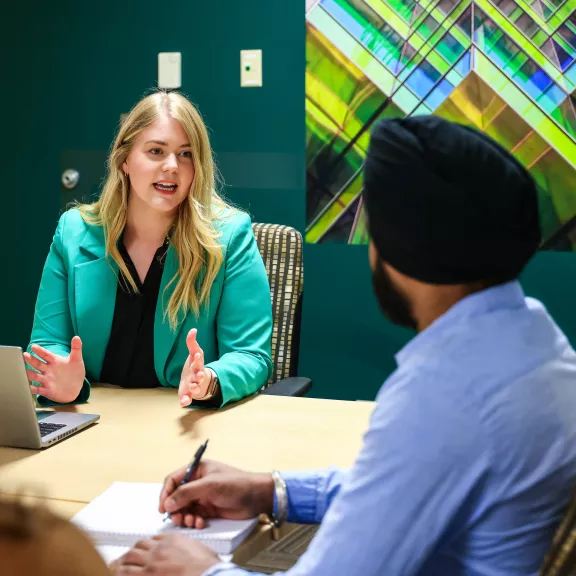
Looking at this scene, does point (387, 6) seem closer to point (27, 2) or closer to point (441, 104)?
point (441, 104)

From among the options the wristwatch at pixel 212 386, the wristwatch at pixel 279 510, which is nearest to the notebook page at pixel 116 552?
the wristwatch at pixel 279 510

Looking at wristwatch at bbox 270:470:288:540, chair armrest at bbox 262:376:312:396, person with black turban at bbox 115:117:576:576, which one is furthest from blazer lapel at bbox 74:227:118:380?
person with black turban at bbox 115:117:576:576

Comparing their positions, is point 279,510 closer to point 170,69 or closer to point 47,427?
point 47,427

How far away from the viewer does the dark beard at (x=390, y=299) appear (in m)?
1.04

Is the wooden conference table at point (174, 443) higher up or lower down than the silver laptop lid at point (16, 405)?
lower down

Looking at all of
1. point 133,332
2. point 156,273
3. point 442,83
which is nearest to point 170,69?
point 442,83

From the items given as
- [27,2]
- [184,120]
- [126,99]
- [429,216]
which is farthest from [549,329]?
[27,2]

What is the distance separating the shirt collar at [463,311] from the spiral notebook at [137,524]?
39 cm

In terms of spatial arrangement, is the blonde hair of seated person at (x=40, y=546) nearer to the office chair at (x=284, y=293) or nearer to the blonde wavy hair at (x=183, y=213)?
the blonde wavy hair at (x=183, y=213)

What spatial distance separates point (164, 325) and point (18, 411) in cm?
62

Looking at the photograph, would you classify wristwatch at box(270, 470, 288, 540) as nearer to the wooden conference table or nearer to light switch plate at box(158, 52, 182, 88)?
the wooden conference table

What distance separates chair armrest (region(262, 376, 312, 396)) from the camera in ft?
6.94

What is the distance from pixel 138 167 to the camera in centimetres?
226

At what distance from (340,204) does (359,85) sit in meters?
0.47
